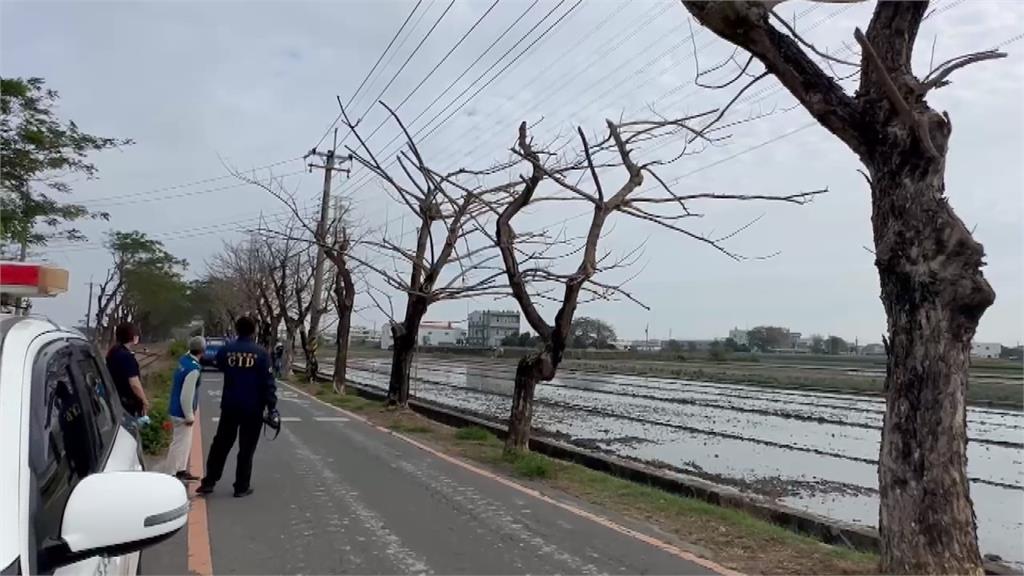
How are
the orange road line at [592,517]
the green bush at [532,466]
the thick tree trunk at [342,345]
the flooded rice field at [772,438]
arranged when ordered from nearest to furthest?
the orange road line at [592,517] → the green bush at [532,466] → the flooded rice field at [772,438] → the thick tree trunk at [342,345]

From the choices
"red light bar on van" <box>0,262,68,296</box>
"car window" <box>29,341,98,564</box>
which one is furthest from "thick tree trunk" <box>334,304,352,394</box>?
"car window" <box>29,341,98,564</box>

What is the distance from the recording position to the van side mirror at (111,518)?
2.25m

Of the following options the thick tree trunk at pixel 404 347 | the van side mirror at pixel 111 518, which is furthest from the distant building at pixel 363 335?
the van side mirror at pixel 111 518

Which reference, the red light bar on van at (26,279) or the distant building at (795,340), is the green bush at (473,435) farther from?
the distant building at (795,340)

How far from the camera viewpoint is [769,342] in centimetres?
10181

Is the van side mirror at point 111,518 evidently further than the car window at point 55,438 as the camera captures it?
No

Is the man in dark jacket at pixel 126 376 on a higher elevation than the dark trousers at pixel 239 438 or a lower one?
higher

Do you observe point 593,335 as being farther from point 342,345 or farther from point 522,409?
point 522,409

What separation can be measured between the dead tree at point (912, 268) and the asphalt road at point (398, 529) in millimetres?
1536

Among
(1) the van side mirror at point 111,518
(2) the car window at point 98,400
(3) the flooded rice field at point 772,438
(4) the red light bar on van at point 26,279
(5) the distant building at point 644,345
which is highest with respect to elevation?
(5) the distant building at point 644,345

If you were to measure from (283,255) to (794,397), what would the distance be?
2165 cm

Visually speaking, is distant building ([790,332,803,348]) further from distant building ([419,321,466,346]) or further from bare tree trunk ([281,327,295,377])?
bare tree trunk ([281,327,295,377])

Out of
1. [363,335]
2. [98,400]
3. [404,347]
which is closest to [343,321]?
[404,347]

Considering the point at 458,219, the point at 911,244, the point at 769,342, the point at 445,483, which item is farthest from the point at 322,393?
the point at 769,342
